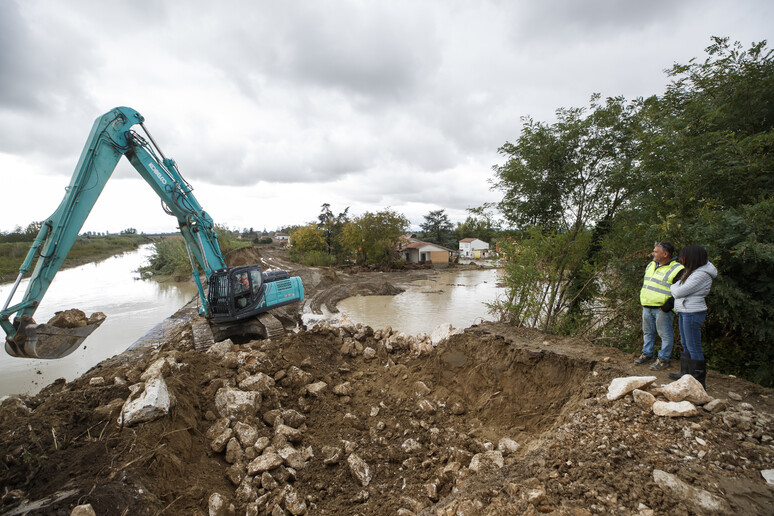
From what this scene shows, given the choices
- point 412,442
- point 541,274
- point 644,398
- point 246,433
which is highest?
point 541,274

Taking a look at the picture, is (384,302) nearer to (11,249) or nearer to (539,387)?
(539,387)

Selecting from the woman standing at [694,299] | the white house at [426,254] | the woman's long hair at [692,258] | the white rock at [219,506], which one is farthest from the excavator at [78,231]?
the white house at [426,254]

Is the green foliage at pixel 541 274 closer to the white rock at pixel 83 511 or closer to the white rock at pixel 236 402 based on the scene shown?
the white rock at pixel 236 402

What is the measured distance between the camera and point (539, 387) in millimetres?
4242

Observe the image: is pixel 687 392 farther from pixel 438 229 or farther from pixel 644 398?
pixel 438 229

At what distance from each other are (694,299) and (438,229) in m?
51.6

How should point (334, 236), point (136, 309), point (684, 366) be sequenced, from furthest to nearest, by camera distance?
point (334, 236) → point (136, 309) → point (684, 366)

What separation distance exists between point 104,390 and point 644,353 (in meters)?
6.79

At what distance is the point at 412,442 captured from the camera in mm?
3666

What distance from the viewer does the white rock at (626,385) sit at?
3.10m

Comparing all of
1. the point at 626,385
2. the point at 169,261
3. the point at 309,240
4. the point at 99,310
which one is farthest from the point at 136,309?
the point at 309,240

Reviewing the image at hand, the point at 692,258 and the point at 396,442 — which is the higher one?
the point at 692,258

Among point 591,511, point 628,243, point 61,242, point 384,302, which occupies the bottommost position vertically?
point 384,302

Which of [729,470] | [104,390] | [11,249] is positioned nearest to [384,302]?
[104,390]
